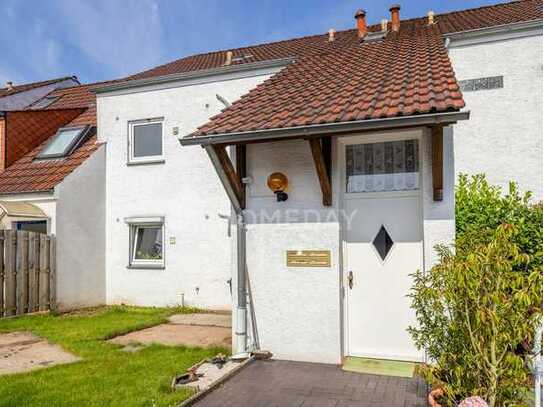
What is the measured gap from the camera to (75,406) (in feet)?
17.6

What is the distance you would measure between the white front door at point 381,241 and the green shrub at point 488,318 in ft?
7.00

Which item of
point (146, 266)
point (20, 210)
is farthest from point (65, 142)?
point (146, 266)

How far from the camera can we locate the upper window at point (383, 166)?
6.93 m

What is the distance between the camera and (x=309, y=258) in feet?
22.7

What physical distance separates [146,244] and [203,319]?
3.53m

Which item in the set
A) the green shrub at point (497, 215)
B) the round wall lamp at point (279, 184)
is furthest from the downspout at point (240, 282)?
the green shrub at point (497, 215)

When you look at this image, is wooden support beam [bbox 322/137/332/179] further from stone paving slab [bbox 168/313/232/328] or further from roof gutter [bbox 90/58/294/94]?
roof gutter [bbox 90/58/294/94]

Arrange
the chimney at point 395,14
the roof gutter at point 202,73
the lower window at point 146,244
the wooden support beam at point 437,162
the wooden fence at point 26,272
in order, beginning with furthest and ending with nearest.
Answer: the chimney at point 395,14 → the lower window at point 146,244 → the roof gutter at point 202,73 → the wooden fence at point 26,272 → the wooden support beam at point 437,162

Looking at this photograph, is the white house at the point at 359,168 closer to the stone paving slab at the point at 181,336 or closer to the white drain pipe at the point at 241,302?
the white drain pipe at the point at 241,302

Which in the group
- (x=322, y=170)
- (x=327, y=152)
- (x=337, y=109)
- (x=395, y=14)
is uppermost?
(x=395, y=14)

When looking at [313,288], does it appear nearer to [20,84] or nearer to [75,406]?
[75,406]

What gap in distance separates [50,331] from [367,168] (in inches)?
307

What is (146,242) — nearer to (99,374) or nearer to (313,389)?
(99,374)

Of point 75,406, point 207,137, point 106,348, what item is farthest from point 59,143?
point 75,406
